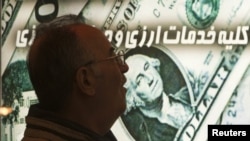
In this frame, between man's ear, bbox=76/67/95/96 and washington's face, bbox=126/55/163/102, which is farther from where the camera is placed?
washington's face, bbox=126/55/163/102

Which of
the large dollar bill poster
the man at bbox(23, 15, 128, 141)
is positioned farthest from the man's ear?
the large dollar bill poster

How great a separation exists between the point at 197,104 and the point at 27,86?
626 millimetres

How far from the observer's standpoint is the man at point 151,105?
1.69 m

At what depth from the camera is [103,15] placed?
1782 millimetres

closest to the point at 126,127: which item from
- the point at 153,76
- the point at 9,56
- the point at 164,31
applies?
the point at 153,76

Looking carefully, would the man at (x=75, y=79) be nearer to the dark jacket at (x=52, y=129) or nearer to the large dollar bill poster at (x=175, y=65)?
the dark jacket at (x=52, y=129)

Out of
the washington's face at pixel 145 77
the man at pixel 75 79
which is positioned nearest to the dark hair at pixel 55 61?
the man at pixel 75 79

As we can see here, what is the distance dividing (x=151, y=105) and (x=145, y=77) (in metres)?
0.10

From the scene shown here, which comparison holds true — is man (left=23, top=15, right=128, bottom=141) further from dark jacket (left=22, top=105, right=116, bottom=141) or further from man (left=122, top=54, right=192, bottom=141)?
man (left=122, top=54, right=192, bottom=141)

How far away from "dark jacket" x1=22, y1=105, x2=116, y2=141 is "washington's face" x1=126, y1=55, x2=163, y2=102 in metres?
1.10

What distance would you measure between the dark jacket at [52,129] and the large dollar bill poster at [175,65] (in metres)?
1.09

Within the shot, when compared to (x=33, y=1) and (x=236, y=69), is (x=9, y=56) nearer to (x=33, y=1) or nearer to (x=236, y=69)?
(x=33, y=1)

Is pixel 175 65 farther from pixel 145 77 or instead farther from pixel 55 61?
pixel 55 61

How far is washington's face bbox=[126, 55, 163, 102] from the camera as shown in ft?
5.59
